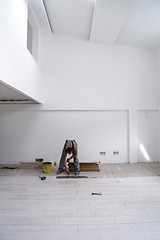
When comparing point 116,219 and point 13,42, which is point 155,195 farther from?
point 13,42

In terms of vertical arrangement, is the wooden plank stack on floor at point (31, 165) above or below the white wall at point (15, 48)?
below

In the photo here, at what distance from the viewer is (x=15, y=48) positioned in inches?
128

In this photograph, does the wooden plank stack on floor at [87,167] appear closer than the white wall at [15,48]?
No

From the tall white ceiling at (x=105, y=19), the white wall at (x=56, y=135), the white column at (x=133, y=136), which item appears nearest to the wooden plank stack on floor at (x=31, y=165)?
the white wall at (x=56, y=135)

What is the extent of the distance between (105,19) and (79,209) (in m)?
4.87

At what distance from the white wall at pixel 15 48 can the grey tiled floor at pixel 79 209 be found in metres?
2.33

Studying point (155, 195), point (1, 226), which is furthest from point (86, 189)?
point (1, 226)

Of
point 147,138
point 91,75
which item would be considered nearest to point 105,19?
point 91,75

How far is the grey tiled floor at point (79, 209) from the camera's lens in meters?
2.08

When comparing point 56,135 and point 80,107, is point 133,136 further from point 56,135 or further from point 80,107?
point 56,135

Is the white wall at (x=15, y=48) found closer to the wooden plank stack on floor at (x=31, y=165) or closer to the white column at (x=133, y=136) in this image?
the wooden plank stack on floor at (x=31, y=165)

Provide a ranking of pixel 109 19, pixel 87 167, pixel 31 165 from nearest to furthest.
Result: pixel 109 19 → pixel 87 167 → pixel 31 165

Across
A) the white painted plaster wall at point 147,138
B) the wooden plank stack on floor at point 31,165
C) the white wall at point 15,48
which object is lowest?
the wooden plank stack on floor at point 31,165

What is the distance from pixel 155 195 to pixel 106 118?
316 centimetres
